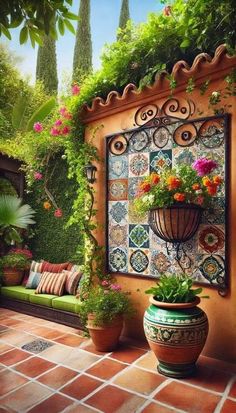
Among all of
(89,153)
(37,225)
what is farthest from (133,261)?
(37,225)

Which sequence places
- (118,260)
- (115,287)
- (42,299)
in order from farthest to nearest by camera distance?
(42,299) < (118,260) < (115,287)

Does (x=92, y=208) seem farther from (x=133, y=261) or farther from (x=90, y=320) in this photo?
(x=90, y=320)

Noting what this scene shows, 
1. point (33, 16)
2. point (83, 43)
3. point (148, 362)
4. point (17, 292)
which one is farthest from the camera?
point (83, 43)

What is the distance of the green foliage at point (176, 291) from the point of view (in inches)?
A: 117

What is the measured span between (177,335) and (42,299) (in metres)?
2.72

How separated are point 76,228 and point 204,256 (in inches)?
115

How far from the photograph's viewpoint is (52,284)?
5.00 meters

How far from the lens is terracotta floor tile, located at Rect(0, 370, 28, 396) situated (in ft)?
8.77

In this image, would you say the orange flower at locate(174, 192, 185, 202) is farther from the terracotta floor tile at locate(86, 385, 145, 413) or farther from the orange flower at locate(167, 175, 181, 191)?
the terracotta floor tile at locate(86, 385, 145, 413)

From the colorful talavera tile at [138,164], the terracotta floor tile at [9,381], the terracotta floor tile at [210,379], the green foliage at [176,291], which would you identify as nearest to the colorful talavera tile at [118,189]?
the colorful talavera tile at [138,164]

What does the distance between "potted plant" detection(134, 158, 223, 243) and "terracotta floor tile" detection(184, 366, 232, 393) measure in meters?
1.26

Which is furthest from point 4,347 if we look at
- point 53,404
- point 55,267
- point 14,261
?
point 14,261

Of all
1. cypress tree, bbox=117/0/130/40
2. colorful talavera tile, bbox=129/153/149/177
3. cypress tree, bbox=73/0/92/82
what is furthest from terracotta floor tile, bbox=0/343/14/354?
cypress tree, bbox=117/0/130/40

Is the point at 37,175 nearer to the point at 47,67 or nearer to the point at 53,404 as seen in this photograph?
the point at 53,404
